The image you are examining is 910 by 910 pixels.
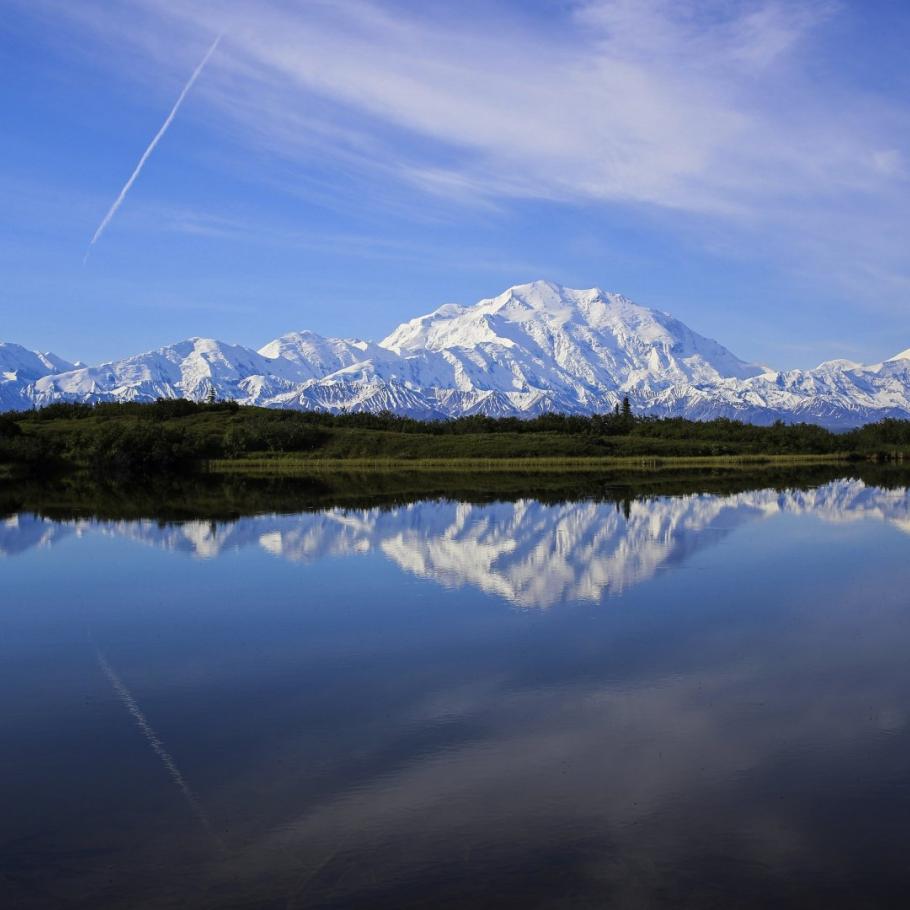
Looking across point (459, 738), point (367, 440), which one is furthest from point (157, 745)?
point (367, 440)

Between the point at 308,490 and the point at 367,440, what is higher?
the point at 367,440

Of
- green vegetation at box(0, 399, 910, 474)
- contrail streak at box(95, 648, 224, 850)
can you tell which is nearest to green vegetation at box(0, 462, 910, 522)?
green vegetation at box(0, 399, 910, 474)

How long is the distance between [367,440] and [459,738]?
135m

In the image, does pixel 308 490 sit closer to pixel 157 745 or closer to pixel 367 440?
pixel 157 745

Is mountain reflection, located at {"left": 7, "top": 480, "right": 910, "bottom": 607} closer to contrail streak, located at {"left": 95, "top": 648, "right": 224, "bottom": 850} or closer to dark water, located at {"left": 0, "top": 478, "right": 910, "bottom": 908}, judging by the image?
dark water, located at {"left": 0, "top": 478, "right": 910, "bottom": 908}

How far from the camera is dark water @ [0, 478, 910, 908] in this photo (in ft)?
35.2

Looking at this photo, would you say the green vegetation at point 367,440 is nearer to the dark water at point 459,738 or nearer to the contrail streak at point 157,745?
the dark water at point 459,738

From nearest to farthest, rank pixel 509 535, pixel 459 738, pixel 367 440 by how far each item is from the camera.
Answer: pixel 459 738 < pixel 509 535 < pixel 367 440

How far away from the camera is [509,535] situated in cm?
4203

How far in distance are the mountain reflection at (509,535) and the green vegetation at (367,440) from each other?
6354 centimetres

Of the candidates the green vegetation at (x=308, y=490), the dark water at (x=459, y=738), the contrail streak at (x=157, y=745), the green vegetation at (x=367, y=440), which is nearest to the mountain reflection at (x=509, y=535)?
the dark water at (x=459, y=738)

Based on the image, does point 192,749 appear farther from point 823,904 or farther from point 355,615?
point 355,615

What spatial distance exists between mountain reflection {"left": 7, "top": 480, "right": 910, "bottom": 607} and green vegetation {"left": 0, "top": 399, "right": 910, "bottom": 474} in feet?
208

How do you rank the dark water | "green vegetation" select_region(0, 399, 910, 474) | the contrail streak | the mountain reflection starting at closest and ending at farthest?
1. the dark water
2. the contrail streak
3. the mountain reflection
4. "green vegetation" select_region(0, 399, 910, 474)
